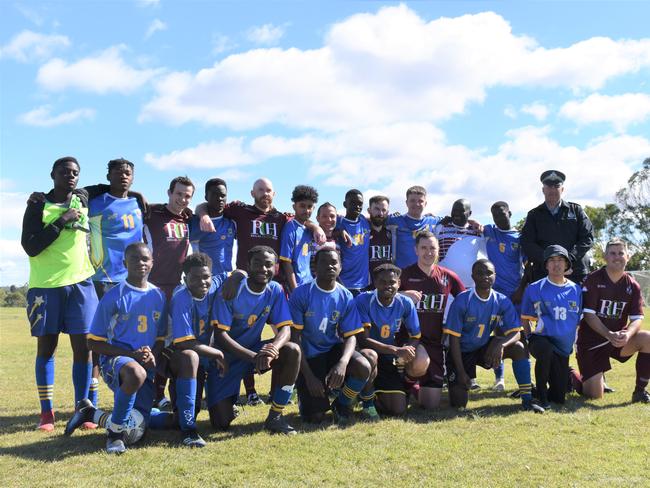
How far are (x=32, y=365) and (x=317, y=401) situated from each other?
8.03m

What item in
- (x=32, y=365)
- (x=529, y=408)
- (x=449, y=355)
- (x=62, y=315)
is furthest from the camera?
(x=32, y=365)

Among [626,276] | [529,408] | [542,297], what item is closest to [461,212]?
[542,297]

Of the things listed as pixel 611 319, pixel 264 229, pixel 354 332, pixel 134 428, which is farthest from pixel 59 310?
pixel 611 319

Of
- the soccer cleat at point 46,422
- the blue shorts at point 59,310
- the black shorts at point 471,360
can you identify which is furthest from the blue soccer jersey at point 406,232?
the soccer cleat at point 46,422

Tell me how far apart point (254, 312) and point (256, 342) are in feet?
1.10

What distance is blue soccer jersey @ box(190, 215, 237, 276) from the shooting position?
702 cm

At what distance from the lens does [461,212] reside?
7875 mm

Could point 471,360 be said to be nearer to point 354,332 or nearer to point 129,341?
point 354,332

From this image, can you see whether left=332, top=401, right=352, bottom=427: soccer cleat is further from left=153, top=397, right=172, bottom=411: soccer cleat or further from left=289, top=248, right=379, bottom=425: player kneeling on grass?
left=153, top=397, right=172, bottom=411: soccer cleat

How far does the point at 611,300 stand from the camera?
276 inches

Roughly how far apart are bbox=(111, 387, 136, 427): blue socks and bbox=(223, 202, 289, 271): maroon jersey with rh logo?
8.05 ft

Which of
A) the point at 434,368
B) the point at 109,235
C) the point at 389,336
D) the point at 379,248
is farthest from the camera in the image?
the point at 379,248

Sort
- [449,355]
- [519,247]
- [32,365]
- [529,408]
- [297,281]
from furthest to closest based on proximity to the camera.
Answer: [32,365] → [519,247] → [297,281] → [449,355] → [529,408]

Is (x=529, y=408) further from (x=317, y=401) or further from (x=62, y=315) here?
(x=62, y=315)
